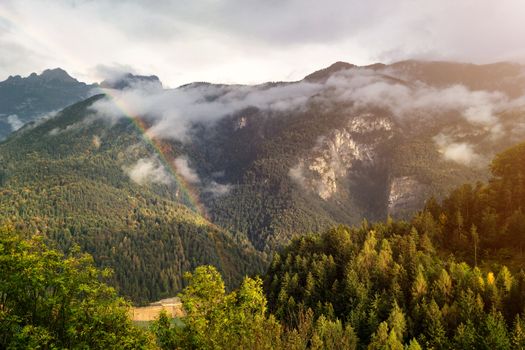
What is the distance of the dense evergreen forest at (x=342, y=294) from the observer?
1506 inches

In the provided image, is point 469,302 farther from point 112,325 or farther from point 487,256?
point 112,325

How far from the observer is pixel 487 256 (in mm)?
130000

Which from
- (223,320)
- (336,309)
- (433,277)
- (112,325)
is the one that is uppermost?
(112,325)

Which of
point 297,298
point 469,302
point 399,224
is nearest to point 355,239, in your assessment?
point 399,224

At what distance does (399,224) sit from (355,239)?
52.1 feet

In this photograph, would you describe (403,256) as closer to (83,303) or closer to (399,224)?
(399,224)

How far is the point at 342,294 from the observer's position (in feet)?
406

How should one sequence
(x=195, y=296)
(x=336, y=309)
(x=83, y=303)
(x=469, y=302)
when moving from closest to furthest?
(x=83, y=303) → (x=195, y=296) → (x=469, y=302) → (x=336, y=309)

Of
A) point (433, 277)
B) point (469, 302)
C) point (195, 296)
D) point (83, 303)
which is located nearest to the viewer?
point (83, 303)

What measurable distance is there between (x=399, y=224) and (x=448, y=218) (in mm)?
14101

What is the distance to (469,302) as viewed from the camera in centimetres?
9756

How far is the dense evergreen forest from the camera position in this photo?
38250 mm

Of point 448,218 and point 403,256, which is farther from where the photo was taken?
point 448,218

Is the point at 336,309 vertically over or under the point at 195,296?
under
